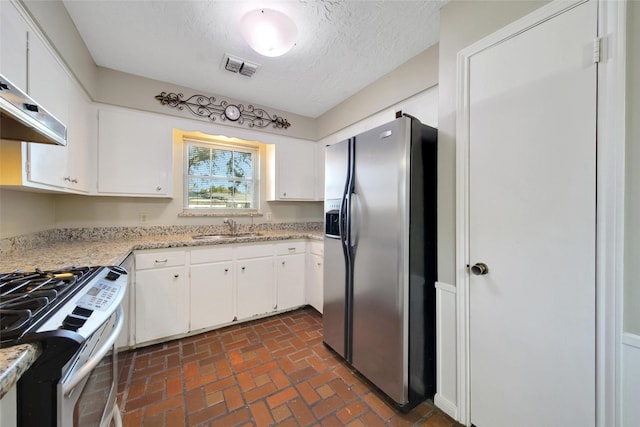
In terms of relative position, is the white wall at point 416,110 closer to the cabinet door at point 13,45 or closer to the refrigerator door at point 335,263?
the refrigerator door at point 335,263

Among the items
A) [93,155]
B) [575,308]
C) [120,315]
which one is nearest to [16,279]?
[120,315]

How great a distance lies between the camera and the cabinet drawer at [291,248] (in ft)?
9.08

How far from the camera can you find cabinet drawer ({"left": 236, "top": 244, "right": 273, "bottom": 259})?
8.31 feet

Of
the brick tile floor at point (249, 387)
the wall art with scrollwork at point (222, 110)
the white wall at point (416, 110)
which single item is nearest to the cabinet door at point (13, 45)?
the wall art with scrollwork at point (222, 110)

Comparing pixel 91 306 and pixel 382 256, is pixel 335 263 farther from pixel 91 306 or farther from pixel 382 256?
pixel 91 306

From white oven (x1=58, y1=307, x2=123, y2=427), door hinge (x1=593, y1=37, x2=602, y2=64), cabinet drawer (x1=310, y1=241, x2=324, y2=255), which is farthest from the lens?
cabinet drawer (x1=310, y1=241, x2=324, y2=255)

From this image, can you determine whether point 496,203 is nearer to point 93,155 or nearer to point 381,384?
point 381,384

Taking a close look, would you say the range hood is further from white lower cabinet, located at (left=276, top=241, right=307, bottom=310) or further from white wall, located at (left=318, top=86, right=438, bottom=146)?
white wall, located at (left=318, top=86, right=438, bottom=146)

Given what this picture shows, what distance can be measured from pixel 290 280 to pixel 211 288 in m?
0.83

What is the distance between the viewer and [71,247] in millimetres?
1963

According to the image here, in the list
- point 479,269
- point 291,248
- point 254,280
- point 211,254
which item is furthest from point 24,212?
point 479,269

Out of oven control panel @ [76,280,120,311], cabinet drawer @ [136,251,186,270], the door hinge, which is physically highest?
the door hinge

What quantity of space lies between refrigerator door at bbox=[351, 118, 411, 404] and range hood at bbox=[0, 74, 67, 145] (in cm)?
155

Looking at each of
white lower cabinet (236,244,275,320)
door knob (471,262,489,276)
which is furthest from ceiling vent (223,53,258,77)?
door knob (471,262,489,276)
